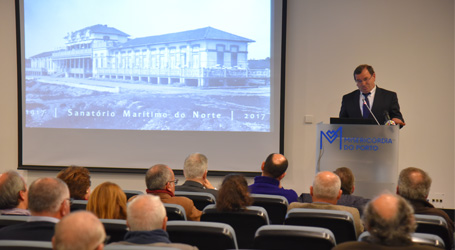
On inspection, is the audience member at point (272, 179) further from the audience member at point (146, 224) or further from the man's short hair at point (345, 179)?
the audience member at point (146, 224)

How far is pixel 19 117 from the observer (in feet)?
23.6

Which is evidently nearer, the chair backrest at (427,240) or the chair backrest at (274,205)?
the chair backrest at (427,240)

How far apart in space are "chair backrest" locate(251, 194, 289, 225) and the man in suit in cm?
218

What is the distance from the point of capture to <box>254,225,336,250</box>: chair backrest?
2.43m

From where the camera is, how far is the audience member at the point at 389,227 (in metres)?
2.14

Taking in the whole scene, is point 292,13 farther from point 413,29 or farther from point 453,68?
point 453,68

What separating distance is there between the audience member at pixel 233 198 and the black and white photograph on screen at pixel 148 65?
372 centimetres

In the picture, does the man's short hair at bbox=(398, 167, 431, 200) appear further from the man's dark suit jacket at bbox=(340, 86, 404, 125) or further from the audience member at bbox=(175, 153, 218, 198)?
the man's dark suit jacket at bbox=(340, 86, 404, 125)

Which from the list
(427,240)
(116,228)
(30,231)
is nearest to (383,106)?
(427,240)

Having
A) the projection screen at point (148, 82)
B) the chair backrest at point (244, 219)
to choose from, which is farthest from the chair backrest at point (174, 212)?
the projection screen at point (148, 82)

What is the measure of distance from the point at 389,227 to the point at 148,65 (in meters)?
5.26

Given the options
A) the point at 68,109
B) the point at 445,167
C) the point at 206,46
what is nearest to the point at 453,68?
the point at 445,167

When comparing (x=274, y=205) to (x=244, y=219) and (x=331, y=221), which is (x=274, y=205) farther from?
(x=331, y=221)

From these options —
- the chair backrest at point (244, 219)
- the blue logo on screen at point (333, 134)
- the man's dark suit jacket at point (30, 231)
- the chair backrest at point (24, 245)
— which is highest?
the blue logo on screen at point (333, 134)
